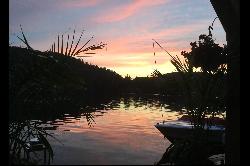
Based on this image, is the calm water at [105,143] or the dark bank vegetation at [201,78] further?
the calm water at [105,143]

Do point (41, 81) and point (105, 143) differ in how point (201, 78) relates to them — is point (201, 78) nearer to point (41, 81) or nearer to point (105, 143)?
point (41, 81)

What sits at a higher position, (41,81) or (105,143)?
→ (41,81)

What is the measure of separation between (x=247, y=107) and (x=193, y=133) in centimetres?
304

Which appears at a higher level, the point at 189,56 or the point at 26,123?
the point at 189,56

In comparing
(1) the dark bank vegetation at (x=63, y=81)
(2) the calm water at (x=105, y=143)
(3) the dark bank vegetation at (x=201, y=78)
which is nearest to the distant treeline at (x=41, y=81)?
(1) the dark bank vegetation at (x=63, y=81)

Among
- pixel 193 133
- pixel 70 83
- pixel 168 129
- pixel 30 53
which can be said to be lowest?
pixel 168 129

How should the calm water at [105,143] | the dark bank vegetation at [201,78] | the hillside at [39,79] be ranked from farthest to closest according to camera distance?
the calm water at [105,143]
the dark bank vegetation at [201,78]
the hillside at [39,79]

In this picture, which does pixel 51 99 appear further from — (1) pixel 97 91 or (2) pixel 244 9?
(1) pixel 97 91

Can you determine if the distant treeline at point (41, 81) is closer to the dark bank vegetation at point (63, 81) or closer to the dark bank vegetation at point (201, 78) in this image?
the dark bank vegetation at point (63, 81)

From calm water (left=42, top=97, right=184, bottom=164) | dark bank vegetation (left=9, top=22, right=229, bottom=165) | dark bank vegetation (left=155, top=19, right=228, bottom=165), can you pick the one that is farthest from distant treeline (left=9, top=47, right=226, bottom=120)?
dark bank vegetation (left=155, top=19, right=228, bottom=165)

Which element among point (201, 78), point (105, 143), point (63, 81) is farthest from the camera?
point (105, 143)

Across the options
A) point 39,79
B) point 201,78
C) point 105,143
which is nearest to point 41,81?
point 39,79

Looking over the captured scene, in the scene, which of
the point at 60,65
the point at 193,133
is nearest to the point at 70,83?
the point at 60,65

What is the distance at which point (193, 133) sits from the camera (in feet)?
24.9
